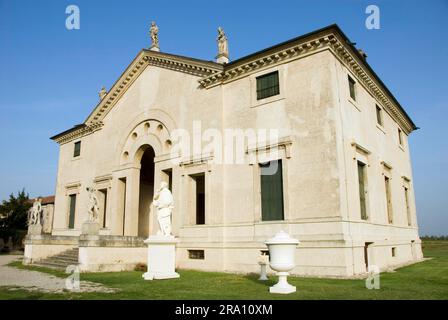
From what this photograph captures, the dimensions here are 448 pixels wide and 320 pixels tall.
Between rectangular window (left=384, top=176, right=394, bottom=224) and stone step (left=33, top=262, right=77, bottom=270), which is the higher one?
rectangular window (left=384, top=176, right=394, bottom=224)

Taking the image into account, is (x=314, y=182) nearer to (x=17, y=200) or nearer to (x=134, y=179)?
(x=134, y=179)

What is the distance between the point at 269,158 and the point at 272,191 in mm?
1609

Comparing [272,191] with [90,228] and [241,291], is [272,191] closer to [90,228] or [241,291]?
[241,291]

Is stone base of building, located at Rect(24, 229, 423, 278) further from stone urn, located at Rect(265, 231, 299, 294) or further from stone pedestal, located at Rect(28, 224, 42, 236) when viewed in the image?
stone urn, located at Rect(265, 231, 299, 294)

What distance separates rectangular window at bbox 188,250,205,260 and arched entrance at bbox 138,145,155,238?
25.5 ft

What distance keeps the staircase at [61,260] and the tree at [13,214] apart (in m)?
24.9

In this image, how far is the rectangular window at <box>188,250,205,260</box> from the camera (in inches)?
746

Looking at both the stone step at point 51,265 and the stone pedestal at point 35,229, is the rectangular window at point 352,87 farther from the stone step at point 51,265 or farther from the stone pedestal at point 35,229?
the stone pedestal at point 35,229

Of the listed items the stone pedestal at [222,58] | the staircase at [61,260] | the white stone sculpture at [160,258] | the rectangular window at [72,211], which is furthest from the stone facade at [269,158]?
the white stone sculpture at [160,258]

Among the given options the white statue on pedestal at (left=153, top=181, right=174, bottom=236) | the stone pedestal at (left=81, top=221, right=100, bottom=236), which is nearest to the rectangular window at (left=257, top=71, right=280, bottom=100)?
the white statue on pedestal at (left=153, top=181, right=174, bottom=236)

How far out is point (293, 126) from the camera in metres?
16.6
